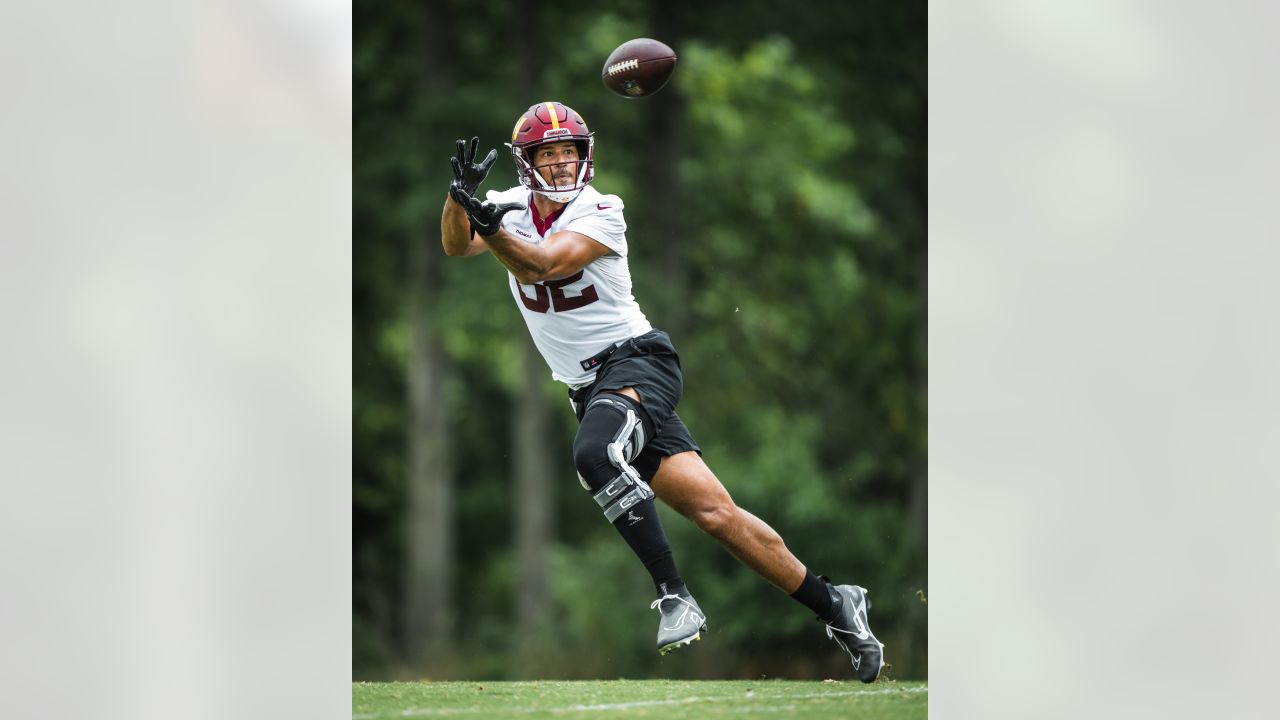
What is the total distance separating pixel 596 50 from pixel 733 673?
7.51m

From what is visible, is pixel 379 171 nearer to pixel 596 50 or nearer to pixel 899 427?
pixel 596 50

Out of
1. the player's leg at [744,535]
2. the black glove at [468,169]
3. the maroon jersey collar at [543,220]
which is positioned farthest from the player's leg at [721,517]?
the black glove at [468,169]

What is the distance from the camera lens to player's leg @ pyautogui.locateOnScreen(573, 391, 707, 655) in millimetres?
5727

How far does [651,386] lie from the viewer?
6.07m

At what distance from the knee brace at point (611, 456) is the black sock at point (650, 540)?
0.04m

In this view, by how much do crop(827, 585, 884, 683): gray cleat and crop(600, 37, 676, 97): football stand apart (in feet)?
8.18

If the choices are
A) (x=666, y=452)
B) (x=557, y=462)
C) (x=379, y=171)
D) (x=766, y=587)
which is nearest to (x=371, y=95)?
(x=379, y=171)

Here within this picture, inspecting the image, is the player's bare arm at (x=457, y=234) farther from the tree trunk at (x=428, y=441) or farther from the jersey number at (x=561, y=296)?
the tree trunk at (x=428, y=441)

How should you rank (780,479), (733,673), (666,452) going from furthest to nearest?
(780,479)
(733,673)
(666,452)

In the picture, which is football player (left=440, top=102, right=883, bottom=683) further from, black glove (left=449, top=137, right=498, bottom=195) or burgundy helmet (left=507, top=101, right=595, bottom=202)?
black glove (left=449, top=137, right=498, bottom=195)

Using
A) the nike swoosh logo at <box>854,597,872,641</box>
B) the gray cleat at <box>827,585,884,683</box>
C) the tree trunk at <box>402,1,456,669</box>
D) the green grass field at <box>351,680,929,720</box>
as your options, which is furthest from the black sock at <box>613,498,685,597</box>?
the tree trunk at <box>402,1,456,669</box>

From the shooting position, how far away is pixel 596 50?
16.0 m

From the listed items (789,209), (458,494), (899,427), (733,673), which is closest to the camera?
(733,673)

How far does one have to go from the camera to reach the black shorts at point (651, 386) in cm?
602
